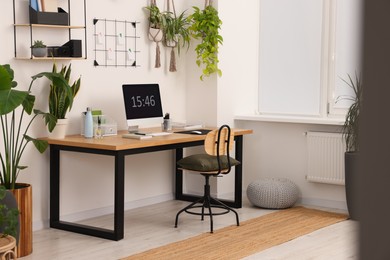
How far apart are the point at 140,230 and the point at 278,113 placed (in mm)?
2044

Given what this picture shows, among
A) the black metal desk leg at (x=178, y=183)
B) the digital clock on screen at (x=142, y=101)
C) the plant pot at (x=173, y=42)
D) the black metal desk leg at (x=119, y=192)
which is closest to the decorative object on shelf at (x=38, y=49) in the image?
the digital clock on screen at (x=142, y=101)

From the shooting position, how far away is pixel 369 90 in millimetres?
125

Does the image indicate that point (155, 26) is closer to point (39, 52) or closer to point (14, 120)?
point (39, 52)

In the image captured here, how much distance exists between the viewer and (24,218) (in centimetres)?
410

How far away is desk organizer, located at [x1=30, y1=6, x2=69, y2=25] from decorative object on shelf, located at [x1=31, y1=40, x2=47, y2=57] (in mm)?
158

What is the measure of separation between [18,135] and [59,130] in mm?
444

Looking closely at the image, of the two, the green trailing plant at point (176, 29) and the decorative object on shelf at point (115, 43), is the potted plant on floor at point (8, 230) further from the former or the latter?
the green trailing plant at point (176, 29)

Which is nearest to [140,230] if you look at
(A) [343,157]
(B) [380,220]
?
(A) [343,157]

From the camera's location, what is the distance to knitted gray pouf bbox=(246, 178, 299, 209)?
5535 millimetres

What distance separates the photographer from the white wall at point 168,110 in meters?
5.04

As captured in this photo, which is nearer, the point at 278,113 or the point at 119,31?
the point at 119,31

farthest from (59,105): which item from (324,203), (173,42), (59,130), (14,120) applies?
(324,203)

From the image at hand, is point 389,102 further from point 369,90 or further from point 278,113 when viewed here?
point 278,113

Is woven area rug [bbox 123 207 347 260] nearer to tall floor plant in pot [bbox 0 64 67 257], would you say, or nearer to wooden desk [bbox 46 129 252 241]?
wooden desk [bbox 46 129 252 241]
